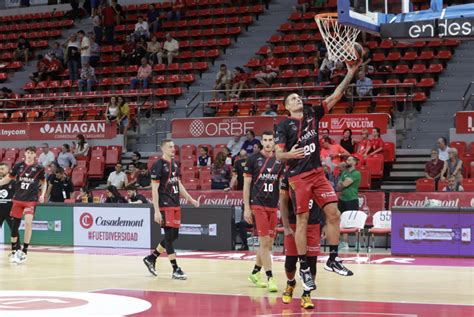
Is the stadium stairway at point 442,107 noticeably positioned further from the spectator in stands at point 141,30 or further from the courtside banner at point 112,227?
the spectator in stands at point 141,30

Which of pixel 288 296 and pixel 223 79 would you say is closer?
pixel 288 296

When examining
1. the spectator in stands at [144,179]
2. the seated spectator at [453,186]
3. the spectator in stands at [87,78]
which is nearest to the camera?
the seated spectator at [453,186]

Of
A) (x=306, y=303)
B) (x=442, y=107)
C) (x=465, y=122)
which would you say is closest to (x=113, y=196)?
(x=465, y=122)

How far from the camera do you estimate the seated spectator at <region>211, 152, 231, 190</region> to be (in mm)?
23422

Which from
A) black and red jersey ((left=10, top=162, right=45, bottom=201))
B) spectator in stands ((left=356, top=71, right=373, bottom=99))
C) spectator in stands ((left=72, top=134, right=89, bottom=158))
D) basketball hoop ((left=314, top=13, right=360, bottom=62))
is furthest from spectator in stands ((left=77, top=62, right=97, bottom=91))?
basketball hoop ((left=314, top=13, right=360, bottom=62))

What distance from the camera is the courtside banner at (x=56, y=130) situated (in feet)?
94.9

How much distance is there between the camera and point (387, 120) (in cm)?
2417

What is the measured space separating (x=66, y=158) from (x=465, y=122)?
1173 centimetres

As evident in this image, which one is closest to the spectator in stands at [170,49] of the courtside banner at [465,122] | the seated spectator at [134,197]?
the seated spectator at [134,197]

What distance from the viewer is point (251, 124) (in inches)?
1011

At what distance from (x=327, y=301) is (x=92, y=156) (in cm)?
1749

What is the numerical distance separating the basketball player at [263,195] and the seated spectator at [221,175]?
9.93 m

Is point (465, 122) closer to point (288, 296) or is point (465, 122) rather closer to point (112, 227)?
point (112, 227)

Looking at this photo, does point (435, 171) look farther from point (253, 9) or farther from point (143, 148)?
point (253, 9)
